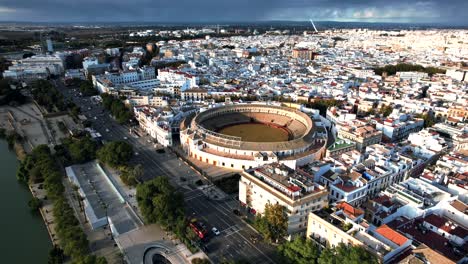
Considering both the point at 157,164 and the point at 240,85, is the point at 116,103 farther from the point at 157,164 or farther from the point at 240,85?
the point at 240,85

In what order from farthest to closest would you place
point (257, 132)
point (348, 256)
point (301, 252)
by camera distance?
1. point (257, 132)
2. point (301, 252)
3. point (348, 256)

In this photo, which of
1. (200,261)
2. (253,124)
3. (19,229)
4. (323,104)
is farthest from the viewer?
(323,104)

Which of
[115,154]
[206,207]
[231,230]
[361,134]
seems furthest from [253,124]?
[231,230]

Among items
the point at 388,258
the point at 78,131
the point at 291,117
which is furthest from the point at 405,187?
the point at 78,131

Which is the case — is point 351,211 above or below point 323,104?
below

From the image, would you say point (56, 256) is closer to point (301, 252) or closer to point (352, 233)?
point (301, 252)

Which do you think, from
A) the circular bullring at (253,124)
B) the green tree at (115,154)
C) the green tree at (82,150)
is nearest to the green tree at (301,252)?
the circular bullring at (253,124)

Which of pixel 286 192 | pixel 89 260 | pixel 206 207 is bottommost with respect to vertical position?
pixel 206 207

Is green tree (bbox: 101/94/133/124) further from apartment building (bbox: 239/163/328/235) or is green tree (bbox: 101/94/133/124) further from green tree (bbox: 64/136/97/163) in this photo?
apartment building (bbox: 239/163/328/235)
